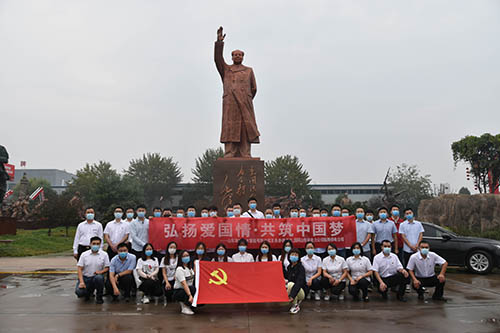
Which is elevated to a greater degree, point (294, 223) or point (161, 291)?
point (294, 223)

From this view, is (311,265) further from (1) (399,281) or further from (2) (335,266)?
(1) (399,281)

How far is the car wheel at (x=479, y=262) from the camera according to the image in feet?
30.4

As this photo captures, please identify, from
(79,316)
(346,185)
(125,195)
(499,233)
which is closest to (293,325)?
(79,316)

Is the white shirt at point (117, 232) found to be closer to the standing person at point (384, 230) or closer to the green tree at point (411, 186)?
the standing person at point (384, 230)

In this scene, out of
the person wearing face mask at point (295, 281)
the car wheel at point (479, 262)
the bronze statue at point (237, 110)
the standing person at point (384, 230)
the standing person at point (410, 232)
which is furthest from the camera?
the bronze statue at point (237, 110)

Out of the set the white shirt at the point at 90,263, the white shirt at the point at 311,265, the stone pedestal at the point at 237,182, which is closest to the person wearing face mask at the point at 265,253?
the white shirt at the point at 311,265

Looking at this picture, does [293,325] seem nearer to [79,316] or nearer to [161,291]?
[161,291]

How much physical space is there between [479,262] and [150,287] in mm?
7534

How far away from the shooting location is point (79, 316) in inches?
209

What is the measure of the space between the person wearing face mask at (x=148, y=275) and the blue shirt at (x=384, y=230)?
389cm

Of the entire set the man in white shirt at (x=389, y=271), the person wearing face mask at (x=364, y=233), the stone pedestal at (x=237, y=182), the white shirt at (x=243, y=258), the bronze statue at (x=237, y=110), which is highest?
the bronze statue at (x=237, y=110)

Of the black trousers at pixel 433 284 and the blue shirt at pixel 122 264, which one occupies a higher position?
the blue shirt at pixel 122 264

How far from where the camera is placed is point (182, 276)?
5.71 m

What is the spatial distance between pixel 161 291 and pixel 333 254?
8.92 feet
